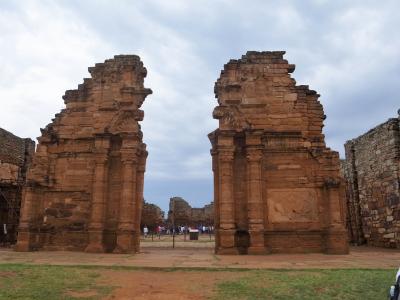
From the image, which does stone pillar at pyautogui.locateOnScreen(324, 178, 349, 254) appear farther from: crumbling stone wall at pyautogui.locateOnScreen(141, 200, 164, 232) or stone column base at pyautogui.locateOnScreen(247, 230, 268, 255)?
crumbling stone wall at pyautogui.locateOnScreen(141, 200, 164, 232)

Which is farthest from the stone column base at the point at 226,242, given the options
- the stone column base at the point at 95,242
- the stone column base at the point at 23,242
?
the stone column base at the point at 23,242

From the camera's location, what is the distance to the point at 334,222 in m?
13.8

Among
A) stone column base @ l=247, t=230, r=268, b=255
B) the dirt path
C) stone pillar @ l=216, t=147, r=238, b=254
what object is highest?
stone pillar @ l=216, t=147, r=238, b=254

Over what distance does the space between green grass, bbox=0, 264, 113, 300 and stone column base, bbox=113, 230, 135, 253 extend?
17.0 feet

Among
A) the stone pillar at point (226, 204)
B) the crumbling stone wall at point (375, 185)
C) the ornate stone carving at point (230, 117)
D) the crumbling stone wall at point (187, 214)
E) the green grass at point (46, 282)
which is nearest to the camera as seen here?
the green grass at point (46, 282)

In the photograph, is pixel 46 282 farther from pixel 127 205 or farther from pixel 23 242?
pixel 23 242

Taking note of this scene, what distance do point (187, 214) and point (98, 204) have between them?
30.1m

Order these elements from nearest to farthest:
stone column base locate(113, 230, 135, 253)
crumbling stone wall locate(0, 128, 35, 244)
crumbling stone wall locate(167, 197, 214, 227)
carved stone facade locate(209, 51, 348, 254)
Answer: stone column base locate(113, 230, 135, 253) → carved stone facade locate(209, 51, 348, 254) → crumbling stone wall locate(0, 128, 35, 244) → crumbling stone wall locate(167, 197, 214, 227)

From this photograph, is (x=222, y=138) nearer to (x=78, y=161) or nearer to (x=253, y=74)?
(x=253, y=74)

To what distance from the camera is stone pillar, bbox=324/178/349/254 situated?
13.5 m

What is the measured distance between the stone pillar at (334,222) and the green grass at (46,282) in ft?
28.4

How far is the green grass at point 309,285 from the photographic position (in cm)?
619

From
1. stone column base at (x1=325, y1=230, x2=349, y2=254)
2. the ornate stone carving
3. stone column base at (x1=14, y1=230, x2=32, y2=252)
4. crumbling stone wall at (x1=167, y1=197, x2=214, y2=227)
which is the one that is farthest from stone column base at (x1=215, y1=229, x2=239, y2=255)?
crumbling stone wall at (x1=167, y1=197, x2=214, y2=227)

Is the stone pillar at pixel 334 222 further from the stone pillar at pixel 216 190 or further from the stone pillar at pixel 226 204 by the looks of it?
the stone pillar at pixel 216 190
